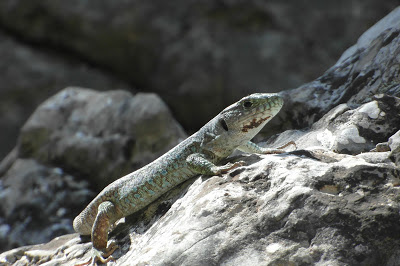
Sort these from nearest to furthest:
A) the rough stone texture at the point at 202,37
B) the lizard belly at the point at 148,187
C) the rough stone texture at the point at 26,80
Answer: the lizard belly at the point at 148,187 < the rough stone texture at the point at 202,37 < the rough stone texture at the point at 26,80

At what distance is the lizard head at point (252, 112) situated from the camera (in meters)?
3.92

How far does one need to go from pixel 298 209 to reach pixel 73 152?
6067 mm

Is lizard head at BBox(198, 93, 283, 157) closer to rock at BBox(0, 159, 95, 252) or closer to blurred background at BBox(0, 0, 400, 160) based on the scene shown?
rock at BBox(0, 159, 95, 252)

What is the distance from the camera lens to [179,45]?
11.4 metres

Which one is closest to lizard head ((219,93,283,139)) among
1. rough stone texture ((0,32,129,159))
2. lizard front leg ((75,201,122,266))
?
lizard front leg ((75,201,122,266))

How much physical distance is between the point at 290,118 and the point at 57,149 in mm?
4814

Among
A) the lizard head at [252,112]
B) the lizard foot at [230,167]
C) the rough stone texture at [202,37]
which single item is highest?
the rough stone texture at [202,37]

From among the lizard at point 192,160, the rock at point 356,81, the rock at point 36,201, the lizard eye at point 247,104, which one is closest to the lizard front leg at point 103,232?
the lizard at point 192,160

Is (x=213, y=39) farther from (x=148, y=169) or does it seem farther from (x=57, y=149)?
(x=148, y=169)

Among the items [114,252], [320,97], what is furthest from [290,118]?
[114,252]

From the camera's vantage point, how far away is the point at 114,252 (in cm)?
396

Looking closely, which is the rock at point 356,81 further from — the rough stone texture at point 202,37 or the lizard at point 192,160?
the rough stone texture at point 202,37

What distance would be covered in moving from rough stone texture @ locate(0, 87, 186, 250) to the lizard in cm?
325

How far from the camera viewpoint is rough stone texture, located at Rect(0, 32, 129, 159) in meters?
11.4
